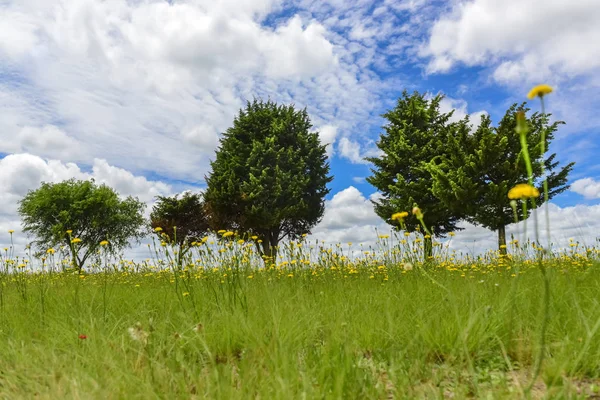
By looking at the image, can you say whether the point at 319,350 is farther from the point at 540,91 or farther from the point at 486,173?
the point at 486,173

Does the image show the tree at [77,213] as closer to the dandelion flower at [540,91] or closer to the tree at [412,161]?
the tree at [412,161]

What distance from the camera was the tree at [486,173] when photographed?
19.0 metres

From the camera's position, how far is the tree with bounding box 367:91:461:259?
2195 centimetres

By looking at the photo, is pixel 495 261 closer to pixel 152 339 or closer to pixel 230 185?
pixel 152 339

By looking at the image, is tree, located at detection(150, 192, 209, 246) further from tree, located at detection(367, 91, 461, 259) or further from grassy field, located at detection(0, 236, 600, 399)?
grassy field, located at detection(0, 236, 600, 399)

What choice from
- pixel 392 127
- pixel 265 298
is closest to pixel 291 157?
pixel 392 127

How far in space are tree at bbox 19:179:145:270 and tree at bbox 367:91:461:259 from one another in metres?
22.1

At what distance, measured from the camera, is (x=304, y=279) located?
6.17 metres

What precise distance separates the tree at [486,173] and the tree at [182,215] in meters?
15.7

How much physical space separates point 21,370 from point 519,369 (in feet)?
11.6

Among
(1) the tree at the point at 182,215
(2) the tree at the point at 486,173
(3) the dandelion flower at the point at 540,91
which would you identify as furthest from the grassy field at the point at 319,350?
(1) the tree at the point at 182,215

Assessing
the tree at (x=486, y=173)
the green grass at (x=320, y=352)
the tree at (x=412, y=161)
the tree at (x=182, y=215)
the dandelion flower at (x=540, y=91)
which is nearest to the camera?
the dandelion flower at (x=540, y=91)

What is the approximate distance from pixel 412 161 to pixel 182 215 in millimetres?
15641

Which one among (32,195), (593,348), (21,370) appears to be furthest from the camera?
(32,195)
